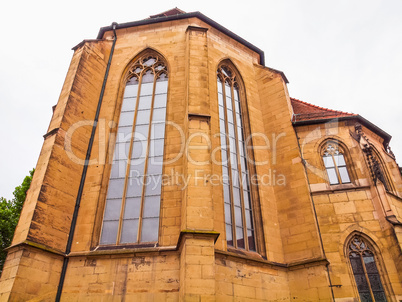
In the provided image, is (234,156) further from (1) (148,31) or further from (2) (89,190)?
(1) (148,31)

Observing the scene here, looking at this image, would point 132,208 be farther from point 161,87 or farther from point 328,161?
point 328,161

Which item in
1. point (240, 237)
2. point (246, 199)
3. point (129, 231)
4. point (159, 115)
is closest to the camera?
point (129, 231)

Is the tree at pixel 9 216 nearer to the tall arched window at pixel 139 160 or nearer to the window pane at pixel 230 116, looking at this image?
the tall arched window at pixel 139 160

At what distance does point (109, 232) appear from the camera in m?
8.54

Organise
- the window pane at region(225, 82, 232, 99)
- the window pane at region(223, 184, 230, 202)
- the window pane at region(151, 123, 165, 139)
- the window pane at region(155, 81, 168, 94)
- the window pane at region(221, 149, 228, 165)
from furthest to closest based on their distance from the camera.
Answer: the window pane at region(225, 82, 232, 99) → the window pane at region(155, 81, 168, 94) → the window pane at region(151, 123, 165, 139) → the window pane at region(221, 149, 228, 165) → the window pane at region(223, 184, 230, 202)

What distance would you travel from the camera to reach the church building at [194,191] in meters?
7.39

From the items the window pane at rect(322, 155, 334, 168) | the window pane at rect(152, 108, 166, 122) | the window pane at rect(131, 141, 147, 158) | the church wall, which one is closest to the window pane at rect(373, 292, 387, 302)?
the church wall

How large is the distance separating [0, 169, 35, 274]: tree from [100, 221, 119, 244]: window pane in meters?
9.61

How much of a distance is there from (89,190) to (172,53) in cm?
575

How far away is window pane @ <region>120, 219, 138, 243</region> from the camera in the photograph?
8328 millimetres

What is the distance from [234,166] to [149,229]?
10.8 ft

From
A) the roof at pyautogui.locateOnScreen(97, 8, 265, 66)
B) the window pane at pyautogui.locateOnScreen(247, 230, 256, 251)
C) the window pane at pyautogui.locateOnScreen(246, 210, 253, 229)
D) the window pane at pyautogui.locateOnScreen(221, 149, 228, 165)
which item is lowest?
the window pane at pyautogui.locateOnScreen(247, 230, 256, 251)

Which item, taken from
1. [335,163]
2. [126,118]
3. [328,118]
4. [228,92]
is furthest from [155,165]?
[328,118]

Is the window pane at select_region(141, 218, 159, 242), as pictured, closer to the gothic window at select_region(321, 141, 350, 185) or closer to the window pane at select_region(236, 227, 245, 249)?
the window pane at select_region(236, 227, 245, 249)
